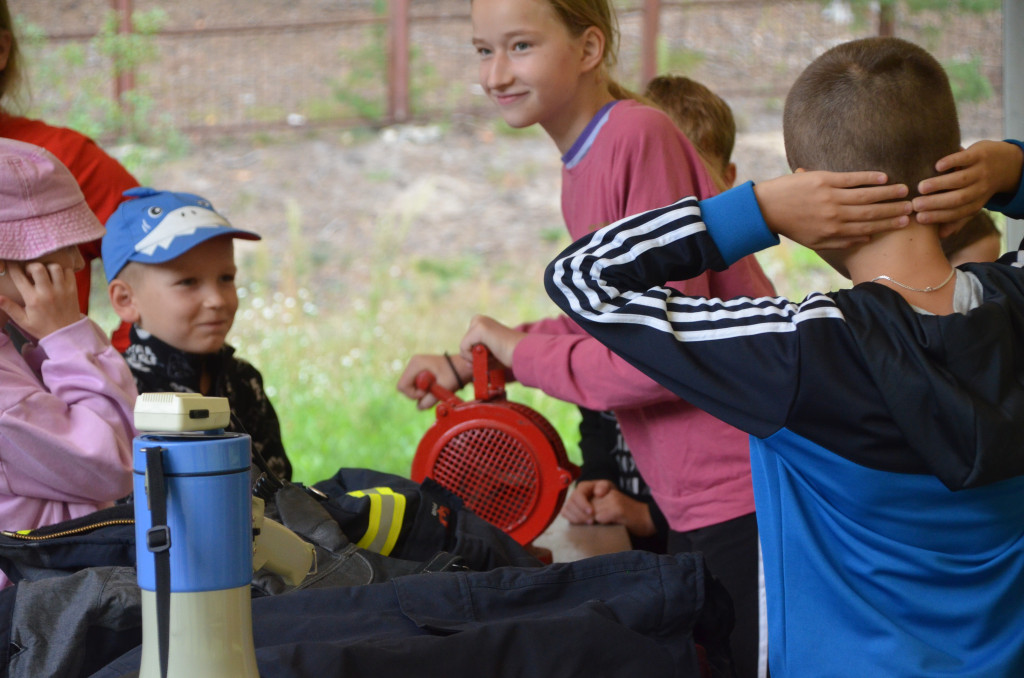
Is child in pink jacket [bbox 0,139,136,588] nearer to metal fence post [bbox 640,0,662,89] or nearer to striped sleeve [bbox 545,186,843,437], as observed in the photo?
striped sleeve [bbox 545,186,843,437]

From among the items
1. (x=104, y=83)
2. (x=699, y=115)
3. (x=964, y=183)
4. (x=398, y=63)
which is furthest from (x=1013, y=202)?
(x=104, y=83)

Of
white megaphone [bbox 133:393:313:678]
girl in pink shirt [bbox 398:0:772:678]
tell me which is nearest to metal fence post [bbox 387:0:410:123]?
girl in pink shirt [bbox 398:0:772:678]

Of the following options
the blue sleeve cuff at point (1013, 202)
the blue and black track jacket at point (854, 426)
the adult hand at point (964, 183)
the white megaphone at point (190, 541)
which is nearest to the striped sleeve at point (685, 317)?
the blue and black track jacket at point (854, 426)

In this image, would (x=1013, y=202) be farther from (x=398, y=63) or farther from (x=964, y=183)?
(x=398, y=63)

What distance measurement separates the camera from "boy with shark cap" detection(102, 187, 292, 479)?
1899 millimetres

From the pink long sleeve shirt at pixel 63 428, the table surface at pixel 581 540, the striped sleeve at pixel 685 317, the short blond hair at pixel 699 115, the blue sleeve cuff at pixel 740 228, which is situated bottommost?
the table surface at pixel 581 540

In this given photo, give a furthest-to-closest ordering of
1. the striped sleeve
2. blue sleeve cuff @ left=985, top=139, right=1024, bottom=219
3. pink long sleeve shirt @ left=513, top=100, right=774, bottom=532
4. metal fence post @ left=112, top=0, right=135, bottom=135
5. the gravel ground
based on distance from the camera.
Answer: the gravel ground < metal fence post @ left=112, top=0, right=135, bottom=135 < pink long sleeve shirt @ left=513, top=100, right=774, bottom=532 < blue sleeve cuff @ left=985, top=139, right=1024, bottom=219 < the striped sleeve

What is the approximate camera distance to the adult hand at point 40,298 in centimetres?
145

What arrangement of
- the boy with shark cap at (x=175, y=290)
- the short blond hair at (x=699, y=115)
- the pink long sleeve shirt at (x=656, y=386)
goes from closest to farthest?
the pink long sleeve shirt at (x=656, y=386) → the boy with shark cap at (x=175, y=290) → the short blond hair at (x=699, y=115)

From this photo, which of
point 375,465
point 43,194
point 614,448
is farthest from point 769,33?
point 43,194

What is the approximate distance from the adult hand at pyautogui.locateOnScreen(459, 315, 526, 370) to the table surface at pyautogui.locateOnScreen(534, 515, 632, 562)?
342mm

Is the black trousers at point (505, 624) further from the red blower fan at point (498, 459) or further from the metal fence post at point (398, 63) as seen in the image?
the metal fence post at point (398, 63)

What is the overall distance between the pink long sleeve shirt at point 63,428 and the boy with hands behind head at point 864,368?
0.68m

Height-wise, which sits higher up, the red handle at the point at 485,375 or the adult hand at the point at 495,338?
the adult hand at the point at 495,338
